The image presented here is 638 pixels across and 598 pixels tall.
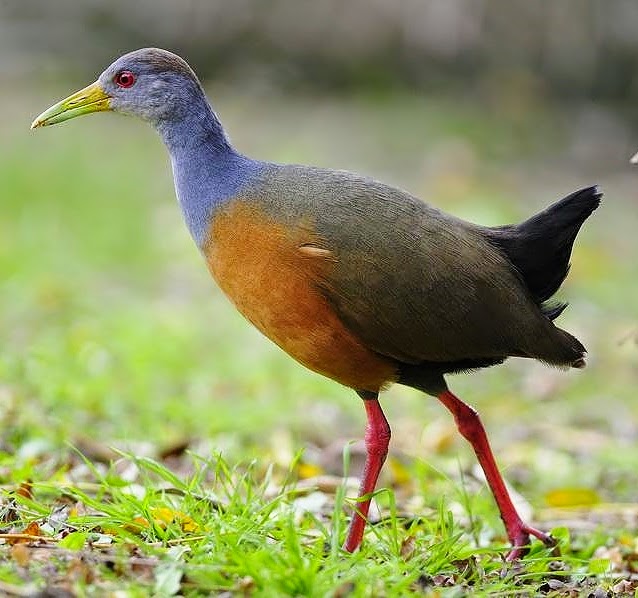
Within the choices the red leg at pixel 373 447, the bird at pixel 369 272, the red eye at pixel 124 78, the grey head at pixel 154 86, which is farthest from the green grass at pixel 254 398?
the red eye at pixel 124 78

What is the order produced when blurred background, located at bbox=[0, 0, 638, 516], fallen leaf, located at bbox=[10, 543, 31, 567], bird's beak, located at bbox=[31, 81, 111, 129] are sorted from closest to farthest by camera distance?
fallen leaf, located at bbox=[10, 543, 31, 567] < bird's beak, located at bbox=[31, 81, 111, 129] < blurred background, located at bbox=[0, 0, 638, 516]

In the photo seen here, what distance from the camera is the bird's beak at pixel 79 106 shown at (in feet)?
15.8

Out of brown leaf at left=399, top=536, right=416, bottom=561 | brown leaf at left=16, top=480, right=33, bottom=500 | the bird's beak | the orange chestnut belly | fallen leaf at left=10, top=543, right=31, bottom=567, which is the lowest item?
fallen leaf at left=10, top=543, right=31, bottom=567

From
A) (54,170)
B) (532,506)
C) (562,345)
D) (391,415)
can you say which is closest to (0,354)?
(391,415)

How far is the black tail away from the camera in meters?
4.37

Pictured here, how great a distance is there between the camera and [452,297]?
427cm

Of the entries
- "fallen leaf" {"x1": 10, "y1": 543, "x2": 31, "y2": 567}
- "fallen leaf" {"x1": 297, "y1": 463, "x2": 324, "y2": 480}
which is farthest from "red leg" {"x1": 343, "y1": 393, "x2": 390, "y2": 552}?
"fallen leaf" {"x1": 10, "y1": 543, "x2": 31, "y2": 567}

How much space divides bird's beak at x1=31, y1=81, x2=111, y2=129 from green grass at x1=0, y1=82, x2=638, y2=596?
144 centimetres

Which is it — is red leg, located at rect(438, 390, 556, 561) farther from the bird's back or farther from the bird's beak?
the bird's beak

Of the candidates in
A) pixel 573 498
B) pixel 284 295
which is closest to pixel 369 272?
pixel 284 295

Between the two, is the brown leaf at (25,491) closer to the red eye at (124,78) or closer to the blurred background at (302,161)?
the blurred background at (302,161)

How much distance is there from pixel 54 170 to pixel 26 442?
722 centimetres

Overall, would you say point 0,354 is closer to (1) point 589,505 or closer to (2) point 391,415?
(2) point 391,415

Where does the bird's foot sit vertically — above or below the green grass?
below
